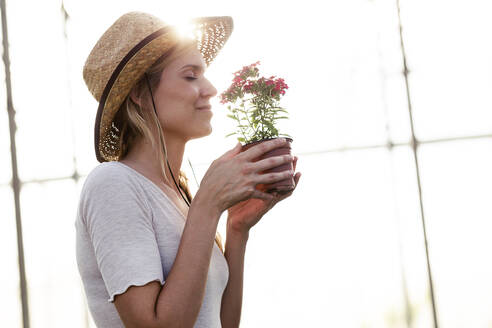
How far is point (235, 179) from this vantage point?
985mm

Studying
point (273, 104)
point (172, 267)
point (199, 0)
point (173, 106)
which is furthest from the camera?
point (199, 0)

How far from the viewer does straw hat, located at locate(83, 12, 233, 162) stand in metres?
1.09

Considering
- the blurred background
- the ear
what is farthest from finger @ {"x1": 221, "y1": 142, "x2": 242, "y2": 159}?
the blurred background

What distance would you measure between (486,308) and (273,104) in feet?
7.25

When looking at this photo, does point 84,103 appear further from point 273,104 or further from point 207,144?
point 273,104

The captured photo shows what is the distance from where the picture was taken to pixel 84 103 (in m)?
2.85

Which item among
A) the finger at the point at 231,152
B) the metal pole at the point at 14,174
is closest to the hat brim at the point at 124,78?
the finger at the point at 231,152

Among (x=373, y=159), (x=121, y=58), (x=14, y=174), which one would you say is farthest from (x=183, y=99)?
(x=14, y=174)

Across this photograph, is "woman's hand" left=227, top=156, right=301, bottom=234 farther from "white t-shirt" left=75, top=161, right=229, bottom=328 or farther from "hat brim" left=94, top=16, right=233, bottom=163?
"hat brim" left=94, top=16, right=233, bottom=163

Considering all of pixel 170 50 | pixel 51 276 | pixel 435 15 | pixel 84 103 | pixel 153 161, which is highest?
pixel 435 15

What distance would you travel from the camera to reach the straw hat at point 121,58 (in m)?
1.09

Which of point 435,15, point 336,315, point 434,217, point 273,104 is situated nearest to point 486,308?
point 434,217

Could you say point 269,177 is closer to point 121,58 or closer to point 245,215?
point 245,215

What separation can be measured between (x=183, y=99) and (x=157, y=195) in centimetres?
24
